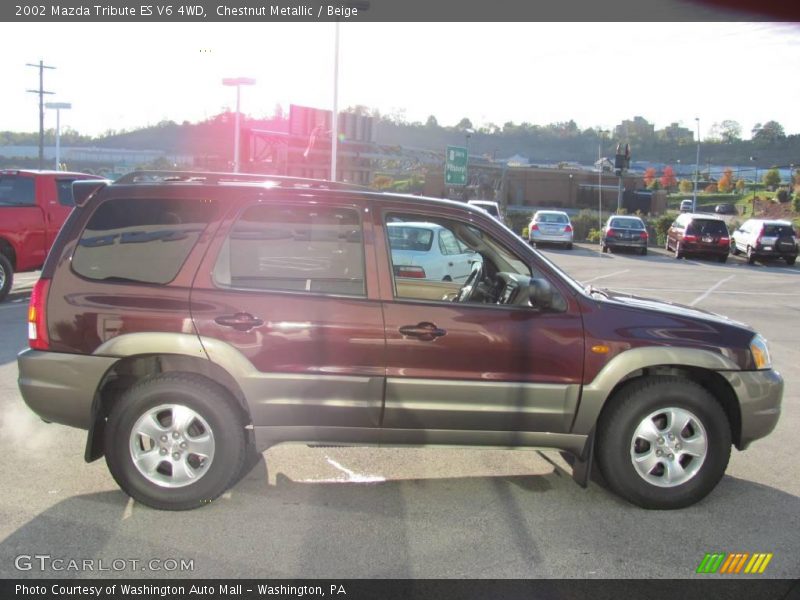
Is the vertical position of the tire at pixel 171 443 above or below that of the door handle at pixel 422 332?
below

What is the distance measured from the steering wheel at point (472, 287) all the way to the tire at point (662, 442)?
120 cm

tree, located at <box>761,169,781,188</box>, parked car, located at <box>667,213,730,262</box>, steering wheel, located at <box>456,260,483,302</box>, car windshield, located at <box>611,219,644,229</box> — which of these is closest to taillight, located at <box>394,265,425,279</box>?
steering wheel, located at <box>456,260,483,302</box>

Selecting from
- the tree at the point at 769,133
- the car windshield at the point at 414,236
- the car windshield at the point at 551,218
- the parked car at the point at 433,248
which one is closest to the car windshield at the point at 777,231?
the car windshield at the point at 551,218

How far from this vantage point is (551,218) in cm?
3059

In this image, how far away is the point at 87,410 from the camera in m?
4.20

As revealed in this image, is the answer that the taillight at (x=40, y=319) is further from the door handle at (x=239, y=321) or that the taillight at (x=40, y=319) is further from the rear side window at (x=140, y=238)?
the door handle at (x=239, y=321)

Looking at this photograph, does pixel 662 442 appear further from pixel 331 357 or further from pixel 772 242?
pixel 772 242

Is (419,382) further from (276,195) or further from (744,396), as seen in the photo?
(744,396)

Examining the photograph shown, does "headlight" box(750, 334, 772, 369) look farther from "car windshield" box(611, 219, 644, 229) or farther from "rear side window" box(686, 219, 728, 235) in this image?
"car windshield" box(611, 219, 644, 229)

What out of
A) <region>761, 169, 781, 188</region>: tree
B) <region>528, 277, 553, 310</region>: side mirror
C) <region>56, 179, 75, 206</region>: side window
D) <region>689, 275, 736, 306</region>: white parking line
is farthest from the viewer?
<region>761, 169, 781, 188</region>: tree

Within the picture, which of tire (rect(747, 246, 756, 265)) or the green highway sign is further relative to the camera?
the green highway sign

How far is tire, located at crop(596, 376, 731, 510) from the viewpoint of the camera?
435cm

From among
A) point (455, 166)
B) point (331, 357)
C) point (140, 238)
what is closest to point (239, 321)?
point (331, 357)
